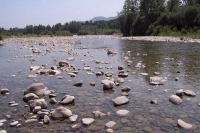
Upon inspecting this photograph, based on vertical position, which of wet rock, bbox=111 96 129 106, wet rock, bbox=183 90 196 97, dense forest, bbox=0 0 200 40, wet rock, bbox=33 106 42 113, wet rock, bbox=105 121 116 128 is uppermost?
dense forest, bbox=0 0 200 40

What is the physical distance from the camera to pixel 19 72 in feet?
33.9

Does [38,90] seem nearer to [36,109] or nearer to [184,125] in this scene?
[36,109]

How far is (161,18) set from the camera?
48156mm

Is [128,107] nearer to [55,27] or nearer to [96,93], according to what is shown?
[96,93]

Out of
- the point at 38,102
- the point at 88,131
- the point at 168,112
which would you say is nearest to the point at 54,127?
the point at 88,131

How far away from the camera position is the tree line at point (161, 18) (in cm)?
3969

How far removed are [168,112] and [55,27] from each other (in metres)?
136

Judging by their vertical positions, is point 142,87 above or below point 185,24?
below

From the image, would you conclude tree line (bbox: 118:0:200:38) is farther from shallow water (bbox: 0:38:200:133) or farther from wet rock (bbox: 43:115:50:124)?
wet rock (bbox: 43:115:50:124)

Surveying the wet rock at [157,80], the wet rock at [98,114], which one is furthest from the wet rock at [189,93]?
the wet rock at [98,114]

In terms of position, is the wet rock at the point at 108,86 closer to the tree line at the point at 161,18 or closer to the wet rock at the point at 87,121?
the wet rock at the point at 87,121

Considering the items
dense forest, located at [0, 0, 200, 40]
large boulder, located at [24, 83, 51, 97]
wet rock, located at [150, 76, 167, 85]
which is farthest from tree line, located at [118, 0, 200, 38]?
large boulder, located at [24, 83, 51, 97]

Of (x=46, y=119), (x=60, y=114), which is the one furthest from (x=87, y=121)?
(x=46, y=119)

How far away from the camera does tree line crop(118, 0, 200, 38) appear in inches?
1563
